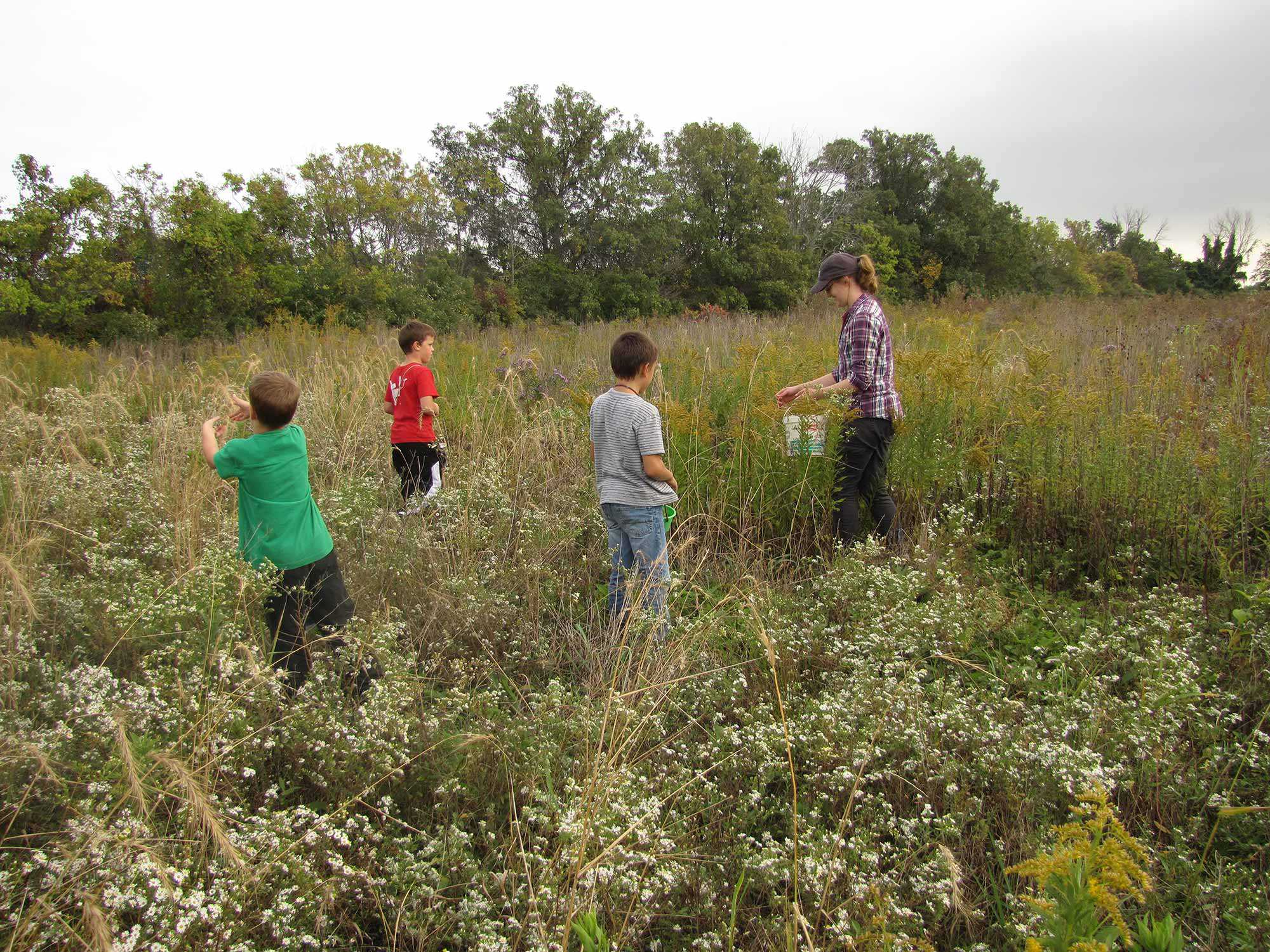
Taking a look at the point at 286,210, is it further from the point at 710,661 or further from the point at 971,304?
the point at 710,661

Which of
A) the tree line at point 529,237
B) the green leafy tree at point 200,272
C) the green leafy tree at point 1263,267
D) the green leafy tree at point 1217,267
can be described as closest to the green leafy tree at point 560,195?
the tree line at point 529,237

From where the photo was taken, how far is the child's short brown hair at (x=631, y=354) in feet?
11.6

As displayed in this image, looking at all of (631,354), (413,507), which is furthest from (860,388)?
(413,507)

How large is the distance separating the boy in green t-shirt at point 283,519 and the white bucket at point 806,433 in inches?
103

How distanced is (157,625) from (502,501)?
2108 millimetres

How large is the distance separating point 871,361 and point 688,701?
2.31m

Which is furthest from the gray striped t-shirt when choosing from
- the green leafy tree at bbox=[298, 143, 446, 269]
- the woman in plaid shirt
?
the green leafy tree at bbox=[298, 143, 446, 269]

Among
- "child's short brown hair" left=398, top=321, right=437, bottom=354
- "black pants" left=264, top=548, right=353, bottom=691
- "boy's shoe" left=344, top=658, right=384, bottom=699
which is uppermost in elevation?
"child's short brown hair" left=398, top=321, right=437, bottom=354

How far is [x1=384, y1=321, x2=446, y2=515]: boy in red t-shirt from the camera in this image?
17.0ft

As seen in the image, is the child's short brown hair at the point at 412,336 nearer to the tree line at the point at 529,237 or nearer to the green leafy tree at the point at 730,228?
the tree line at the point at 529,237

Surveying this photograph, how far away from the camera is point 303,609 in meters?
3.03

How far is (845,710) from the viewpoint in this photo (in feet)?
8.79

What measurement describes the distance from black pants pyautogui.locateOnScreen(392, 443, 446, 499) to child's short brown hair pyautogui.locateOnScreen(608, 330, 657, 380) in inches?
87.7

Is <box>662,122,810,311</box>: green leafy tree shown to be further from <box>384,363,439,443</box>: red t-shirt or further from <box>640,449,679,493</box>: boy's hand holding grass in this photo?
<box>640,449,679,493</box>: boy's hand holding grass
